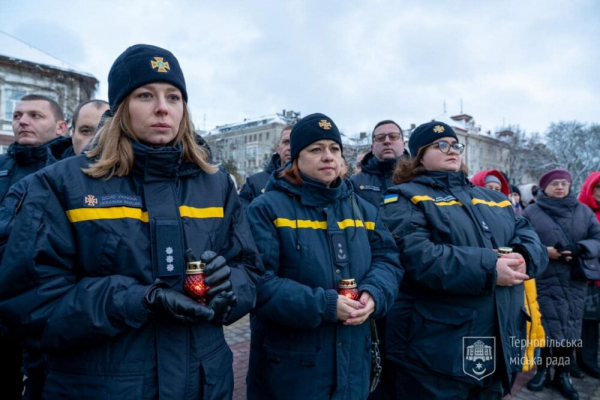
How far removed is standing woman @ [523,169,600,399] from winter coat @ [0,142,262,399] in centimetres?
424

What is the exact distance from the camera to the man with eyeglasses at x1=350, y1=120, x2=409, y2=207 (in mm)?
4910

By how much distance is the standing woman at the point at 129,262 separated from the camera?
5.31 ft

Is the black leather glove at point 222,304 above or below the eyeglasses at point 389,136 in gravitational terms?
below

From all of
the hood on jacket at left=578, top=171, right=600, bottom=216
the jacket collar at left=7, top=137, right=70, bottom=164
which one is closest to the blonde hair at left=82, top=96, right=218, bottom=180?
the jacket collar at left=7, top=137, right=70, bottom=164

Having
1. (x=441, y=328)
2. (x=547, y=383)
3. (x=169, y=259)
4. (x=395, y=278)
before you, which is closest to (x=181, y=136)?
(x=169, y=259)

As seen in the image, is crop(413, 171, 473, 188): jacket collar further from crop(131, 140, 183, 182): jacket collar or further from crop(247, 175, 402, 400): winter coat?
crop(131, 140, 183, 182): jacket collar

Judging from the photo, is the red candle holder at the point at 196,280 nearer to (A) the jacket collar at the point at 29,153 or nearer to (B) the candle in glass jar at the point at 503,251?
(B) the candle in glass jar at the point at 503,251

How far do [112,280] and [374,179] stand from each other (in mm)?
3864

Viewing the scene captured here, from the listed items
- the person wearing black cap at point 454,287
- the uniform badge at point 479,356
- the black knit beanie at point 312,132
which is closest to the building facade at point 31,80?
the black knit beanie at point 312,132

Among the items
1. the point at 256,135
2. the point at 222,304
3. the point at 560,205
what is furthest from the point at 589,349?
the point at 256,135

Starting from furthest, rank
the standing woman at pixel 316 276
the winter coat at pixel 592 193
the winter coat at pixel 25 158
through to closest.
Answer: the winter coat at pixel 592 193 < the winter coat at pixel 25 158 < the standing woman at pixel 316 276

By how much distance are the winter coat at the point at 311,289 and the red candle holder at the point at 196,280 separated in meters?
0.70

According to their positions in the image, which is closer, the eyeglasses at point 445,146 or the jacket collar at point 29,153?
the eyeglasses at point 445,146

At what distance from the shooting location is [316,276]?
250 cm
